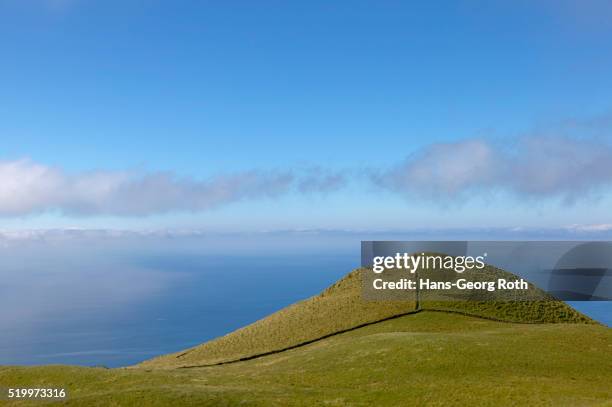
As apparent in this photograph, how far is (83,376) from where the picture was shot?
52844 millimetres

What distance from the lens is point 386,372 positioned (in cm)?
4653

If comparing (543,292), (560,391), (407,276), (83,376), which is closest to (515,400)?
(560,391)

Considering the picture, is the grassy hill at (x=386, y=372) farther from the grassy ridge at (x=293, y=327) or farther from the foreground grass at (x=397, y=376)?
the grassy ridge at (x=293, y=327)

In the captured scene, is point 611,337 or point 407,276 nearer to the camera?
point 611,337

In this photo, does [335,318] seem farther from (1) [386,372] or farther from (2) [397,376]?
(2) [397,376]

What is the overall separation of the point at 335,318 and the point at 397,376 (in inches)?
1712

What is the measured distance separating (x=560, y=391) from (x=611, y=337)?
2805 centimetres

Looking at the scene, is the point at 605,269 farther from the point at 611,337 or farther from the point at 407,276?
the point at 611,337

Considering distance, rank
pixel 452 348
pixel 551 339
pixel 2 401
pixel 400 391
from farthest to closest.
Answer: pixel 551 339
pixel 452 348
pixel 2 401
pixel 400 391

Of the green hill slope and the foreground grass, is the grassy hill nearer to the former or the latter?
the foreground grass

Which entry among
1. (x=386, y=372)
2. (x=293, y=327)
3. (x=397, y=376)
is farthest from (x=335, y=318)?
(x=397, y=376)

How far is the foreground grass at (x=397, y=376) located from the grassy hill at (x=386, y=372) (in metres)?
0.10

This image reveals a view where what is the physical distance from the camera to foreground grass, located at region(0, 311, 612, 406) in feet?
122

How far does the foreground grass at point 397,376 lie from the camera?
122ft
